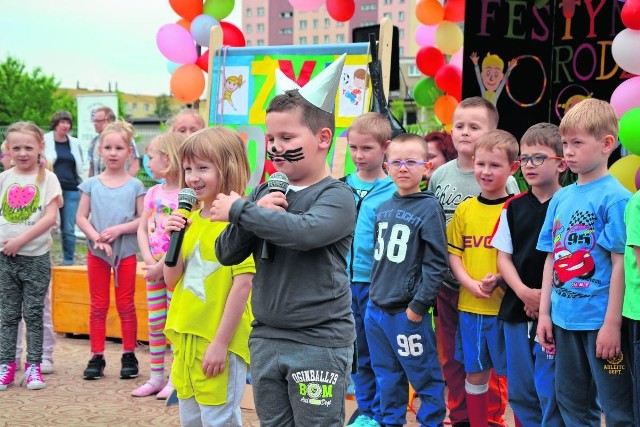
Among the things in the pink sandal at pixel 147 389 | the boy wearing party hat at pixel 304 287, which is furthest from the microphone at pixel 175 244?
the pink sandal at pixel 147 389

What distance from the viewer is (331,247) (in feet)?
9.10

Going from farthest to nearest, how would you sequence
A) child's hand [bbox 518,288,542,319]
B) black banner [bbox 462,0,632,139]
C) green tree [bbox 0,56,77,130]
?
green tree [bbox 0,56,77,130] → black banner [bbox 462,0,632,139] → child's hand [bbox 518,288,542,319]

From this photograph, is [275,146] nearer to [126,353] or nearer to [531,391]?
[531,391]

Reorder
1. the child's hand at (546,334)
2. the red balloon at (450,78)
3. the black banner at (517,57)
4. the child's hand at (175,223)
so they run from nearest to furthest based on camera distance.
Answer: the child's hand at (175,223)
the child's hand at (546,334)
the black banner at (517,57)
the red balloon at (450,78)

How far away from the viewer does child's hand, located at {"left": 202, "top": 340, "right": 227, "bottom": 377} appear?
326 cm

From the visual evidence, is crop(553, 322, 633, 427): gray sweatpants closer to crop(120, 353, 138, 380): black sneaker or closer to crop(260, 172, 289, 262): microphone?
crop(260, 172, 289, 262): microphone

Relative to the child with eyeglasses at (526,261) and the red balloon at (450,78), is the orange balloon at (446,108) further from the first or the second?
the child with eyeglasses at (526,261)

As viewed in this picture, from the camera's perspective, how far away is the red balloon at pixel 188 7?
719 cm

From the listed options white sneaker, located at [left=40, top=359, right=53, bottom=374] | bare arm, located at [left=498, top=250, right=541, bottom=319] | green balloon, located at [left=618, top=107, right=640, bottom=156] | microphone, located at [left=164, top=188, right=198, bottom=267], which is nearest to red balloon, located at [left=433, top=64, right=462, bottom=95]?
green balloon, located at [left=618, top=107, right=640, bottom=156]

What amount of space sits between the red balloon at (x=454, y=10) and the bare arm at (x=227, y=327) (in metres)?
5.79

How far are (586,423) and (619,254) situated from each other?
73cm

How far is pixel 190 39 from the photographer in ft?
23.8

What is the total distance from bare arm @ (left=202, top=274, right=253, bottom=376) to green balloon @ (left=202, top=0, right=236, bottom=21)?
14.4 ft

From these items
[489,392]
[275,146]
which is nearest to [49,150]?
[489,392]
